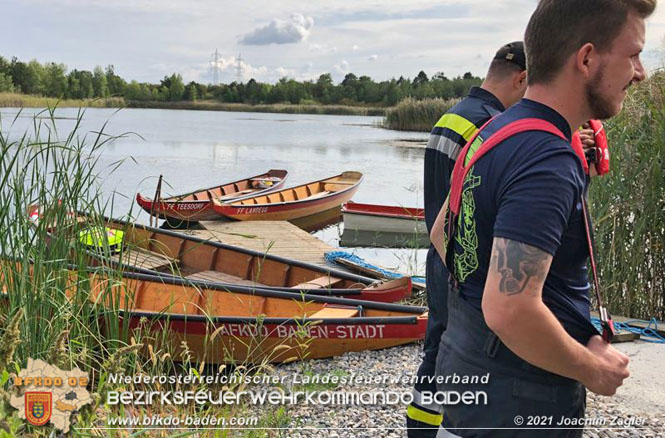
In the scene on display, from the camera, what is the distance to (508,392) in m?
1.47

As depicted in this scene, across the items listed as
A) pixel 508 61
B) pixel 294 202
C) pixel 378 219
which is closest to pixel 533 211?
pixel 508 61

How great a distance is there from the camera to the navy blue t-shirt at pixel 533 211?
1310mm

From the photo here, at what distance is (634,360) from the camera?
469 cm

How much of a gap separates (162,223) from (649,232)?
1276 cm

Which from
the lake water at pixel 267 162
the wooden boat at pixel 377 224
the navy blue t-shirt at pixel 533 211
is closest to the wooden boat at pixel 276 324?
the navy blue t-shirt at pixel 533 211

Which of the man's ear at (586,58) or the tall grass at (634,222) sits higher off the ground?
the man's ear at (586,58)

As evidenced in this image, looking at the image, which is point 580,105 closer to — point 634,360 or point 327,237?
point 634,360

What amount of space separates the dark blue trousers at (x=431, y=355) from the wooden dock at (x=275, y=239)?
686 cm

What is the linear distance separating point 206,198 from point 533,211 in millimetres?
14486

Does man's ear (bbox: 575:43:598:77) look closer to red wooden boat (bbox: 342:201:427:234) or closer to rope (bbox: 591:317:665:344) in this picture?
rope (bbox: 591:317:665:344)

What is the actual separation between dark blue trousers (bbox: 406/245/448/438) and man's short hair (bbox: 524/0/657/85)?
1468 mm

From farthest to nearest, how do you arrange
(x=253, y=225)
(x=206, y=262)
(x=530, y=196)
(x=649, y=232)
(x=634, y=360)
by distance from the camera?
(x=253, y=225) < (x=206, y=262) < (x=649, y=232) < (x=634, y=360) < (x=530, y=196)

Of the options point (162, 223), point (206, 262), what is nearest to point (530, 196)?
point (206, 262)

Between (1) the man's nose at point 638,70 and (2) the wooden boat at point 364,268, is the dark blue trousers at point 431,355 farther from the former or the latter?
(2) the wooden boat at point 364,268
